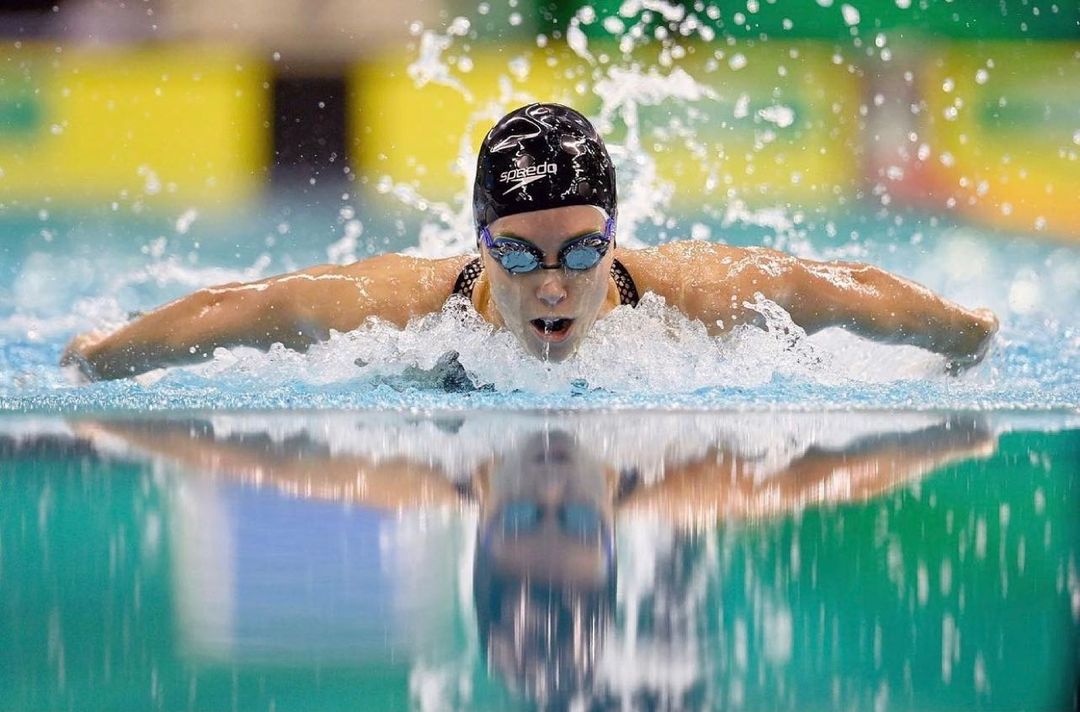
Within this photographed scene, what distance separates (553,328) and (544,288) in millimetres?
155

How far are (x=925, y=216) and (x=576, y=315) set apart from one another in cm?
432

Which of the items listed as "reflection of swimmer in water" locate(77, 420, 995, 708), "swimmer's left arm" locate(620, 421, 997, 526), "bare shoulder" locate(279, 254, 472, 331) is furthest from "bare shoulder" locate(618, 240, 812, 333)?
"swimmer's left arm" locate(620, 421, 997, 526)

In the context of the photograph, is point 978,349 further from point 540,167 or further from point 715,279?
point 540,167

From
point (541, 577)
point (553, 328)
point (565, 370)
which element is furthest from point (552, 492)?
point (565, 370)

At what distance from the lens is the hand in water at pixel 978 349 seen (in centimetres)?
321

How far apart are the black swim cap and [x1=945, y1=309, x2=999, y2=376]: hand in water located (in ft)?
3.59

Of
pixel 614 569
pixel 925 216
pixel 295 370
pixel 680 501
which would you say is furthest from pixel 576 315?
pixel 925 216

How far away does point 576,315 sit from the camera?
2842 millimetres

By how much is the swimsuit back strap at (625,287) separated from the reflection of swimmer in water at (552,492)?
2.83 feet

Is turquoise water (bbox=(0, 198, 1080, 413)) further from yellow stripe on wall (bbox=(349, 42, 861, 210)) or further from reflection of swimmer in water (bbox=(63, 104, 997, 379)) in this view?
yellow stripe on wall (bbox=(349, 42, 861, 210))

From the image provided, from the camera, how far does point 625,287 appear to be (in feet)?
10.1

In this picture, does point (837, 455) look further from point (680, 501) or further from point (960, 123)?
point (960, 123)

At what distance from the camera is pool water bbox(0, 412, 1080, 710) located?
84 centimetres

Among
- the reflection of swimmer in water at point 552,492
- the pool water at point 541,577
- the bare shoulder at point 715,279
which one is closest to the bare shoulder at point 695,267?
the bare shoulder at point 715,279
